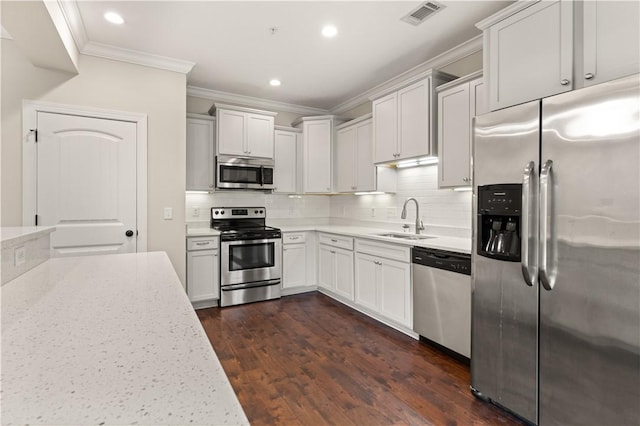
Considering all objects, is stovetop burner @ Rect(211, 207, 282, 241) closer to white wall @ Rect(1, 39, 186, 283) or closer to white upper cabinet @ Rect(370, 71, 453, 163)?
white wall @ Rect(1, 39, 186, 283)

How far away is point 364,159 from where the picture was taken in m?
4.13

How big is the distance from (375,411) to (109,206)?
2.86m

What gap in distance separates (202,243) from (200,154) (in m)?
1.12

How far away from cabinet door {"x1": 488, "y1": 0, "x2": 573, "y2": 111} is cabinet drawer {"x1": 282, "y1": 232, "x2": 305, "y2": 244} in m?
2.73

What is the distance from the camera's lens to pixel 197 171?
4.09m

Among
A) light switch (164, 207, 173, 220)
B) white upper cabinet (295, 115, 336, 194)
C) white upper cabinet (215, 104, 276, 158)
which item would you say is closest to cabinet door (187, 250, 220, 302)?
light switch (164, 207, 173, 220)

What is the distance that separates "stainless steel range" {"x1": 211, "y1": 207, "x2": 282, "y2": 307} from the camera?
3.90m

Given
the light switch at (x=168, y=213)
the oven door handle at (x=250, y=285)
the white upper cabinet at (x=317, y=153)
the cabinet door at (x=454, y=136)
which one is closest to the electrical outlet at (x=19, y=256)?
the light switch at (x=168, y=213)

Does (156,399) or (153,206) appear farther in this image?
(153,206)

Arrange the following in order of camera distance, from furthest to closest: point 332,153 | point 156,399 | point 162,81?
point 332,153 < point 162,81 < point 156,399

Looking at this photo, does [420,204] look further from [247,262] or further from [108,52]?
[108,52]

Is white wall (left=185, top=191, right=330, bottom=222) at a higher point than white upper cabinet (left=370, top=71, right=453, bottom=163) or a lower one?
lower

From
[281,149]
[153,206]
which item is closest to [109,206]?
[153,206]

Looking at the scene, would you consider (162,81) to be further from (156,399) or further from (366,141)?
(156,399)
